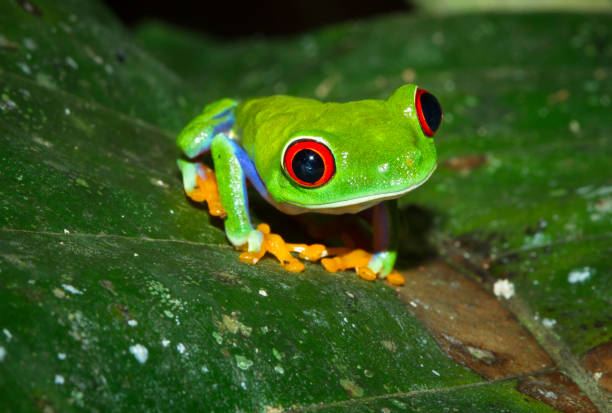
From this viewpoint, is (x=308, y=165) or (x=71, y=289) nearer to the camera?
(x=71, y=289)

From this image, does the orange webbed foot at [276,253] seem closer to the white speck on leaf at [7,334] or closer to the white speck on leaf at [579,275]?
the white speck on leaf at [7,334]

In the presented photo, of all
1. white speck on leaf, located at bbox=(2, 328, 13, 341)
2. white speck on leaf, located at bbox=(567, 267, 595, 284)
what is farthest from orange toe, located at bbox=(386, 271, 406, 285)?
white speck on leaf, located at bbox=(2, 328, 13, 341)

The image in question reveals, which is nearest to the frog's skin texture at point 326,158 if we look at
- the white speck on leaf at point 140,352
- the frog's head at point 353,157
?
the frog's head at point 353,157

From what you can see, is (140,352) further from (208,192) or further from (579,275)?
(579,275)

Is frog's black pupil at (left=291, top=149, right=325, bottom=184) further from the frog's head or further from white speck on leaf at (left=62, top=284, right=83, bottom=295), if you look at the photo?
white speck on leaf at (left=62, top=284, right=83, bottom=295)

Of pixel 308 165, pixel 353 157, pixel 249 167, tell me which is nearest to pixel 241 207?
pixel 249 167
